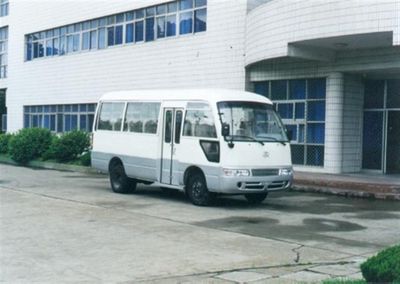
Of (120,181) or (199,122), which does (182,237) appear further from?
(120,181)

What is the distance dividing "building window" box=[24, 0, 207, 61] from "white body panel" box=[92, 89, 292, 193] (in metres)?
9.61

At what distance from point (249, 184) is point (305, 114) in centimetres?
841

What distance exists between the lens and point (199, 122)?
13.0 m

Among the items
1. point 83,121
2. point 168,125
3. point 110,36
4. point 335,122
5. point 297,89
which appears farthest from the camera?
point 83,121

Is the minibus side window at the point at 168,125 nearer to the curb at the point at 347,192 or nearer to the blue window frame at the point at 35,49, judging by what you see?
the curb at the point at 347,192

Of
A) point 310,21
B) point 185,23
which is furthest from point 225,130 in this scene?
point 185,23

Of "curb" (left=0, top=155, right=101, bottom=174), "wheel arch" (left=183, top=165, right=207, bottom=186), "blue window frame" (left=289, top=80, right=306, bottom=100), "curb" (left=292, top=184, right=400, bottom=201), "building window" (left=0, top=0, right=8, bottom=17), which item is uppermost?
"building window" (left=0, top=0, right=8, bottom=17)

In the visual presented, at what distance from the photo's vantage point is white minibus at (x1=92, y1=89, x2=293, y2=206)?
484 inches

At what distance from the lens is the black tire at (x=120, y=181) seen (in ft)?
49.3

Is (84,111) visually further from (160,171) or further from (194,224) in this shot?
(194,224)

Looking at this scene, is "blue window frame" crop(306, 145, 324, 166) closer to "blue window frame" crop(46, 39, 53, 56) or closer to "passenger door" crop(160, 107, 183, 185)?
"passenger door" crop(160, 107, 183, 185)

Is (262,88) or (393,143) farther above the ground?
(262,88)

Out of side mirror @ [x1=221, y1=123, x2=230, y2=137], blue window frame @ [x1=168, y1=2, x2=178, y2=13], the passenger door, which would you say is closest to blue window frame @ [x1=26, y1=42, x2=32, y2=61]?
blue window frame @ [x1=168, y1=2, x2=178, y2=13]

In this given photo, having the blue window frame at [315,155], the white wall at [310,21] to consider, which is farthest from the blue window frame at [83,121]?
the blue window frame at [315,155]
